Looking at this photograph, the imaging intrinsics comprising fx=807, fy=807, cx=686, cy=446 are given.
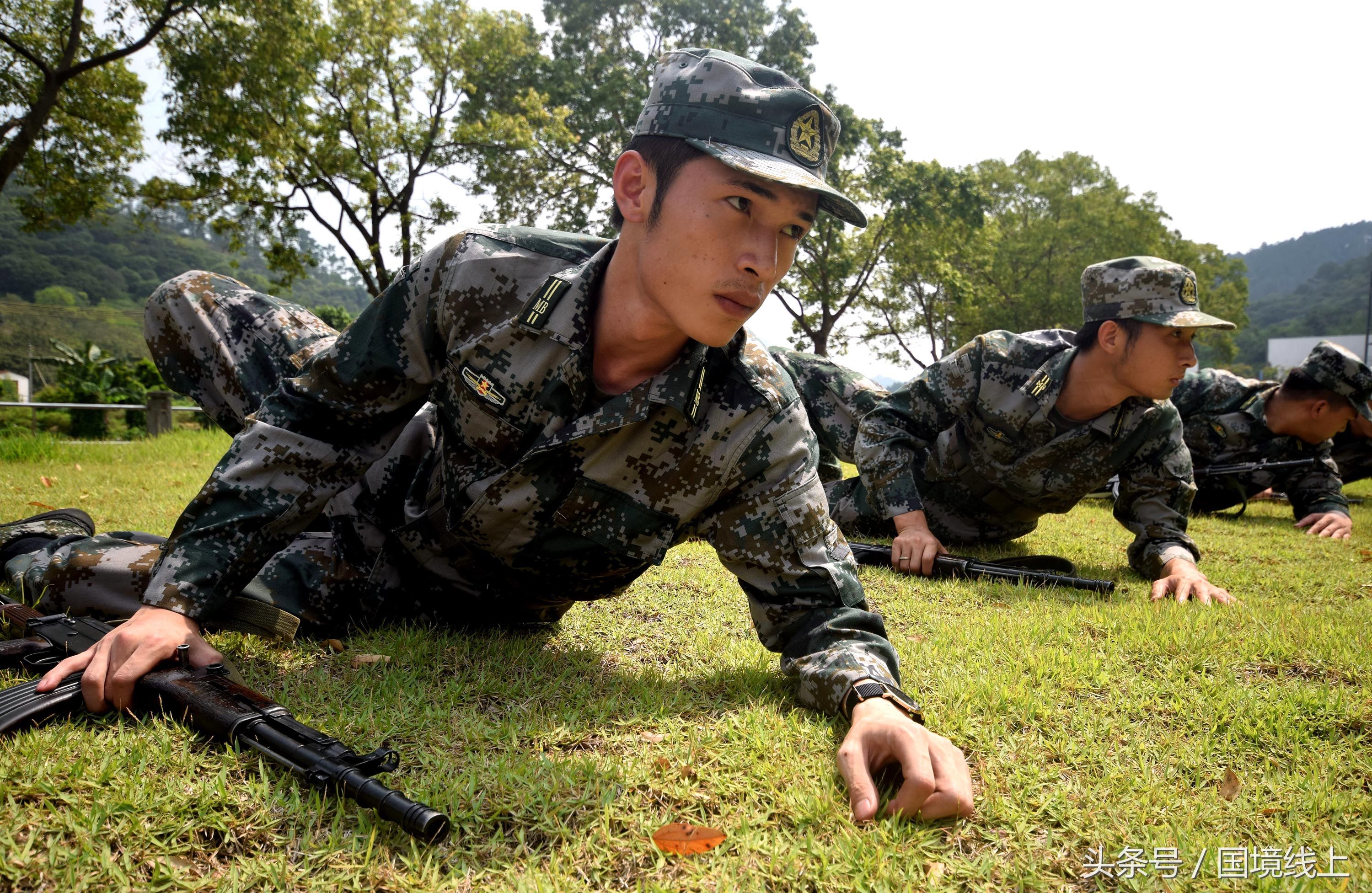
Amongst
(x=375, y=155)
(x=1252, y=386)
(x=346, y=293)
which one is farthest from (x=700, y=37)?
(x=346, y=293)

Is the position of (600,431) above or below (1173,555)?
above

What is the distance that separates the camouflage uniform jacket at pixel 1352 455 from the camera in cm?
905

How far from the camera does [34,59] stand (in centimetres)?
1152

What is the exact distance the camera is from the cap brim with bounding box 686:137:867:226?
1997 mm

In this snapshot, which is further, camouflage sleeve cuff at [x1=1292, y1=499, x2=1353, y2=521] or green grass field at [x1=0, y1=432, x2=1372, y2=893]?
camouflage sleeve cuff at [x1=1292, y1=499, x2=1353, y2=521]

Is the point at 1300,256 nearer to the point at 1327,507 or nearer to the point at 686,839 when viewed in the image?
the point at 1327,507

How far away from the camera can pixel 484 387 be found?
2.39m

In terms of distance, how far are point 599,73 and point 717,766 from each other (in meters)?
22.5

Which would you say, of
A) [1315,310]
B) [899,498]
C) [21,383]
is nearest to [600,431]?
[899,498]

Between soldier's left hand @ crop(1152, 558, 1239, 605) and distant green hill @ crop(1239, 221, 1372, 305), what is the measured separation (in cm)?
13413

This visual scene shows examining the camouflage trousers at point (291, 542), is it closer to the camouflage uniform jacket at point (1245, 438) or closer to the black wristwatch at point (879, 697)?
the black wristwatch at point (879, 697)

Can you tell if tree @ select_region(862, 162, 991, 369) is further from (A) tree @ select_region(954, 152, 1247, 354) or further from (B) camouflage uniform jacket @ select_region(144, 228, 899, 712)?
(B) camouflage uniform jacket @ select_region(144, 228, 899, 712)

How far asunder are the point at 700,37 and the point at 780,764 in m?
23.5

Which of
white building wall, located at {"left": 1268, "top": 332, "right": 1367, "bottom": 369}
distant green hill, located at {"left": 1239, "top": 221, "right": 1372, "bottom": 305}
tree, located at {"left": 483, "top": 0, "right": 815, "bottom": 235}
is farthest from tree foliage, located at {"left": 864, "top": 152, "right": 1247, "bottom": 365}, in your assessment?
distant green hill, located at {"left": 1239, "top": 221, "right": 1372, "bottom": 305}
